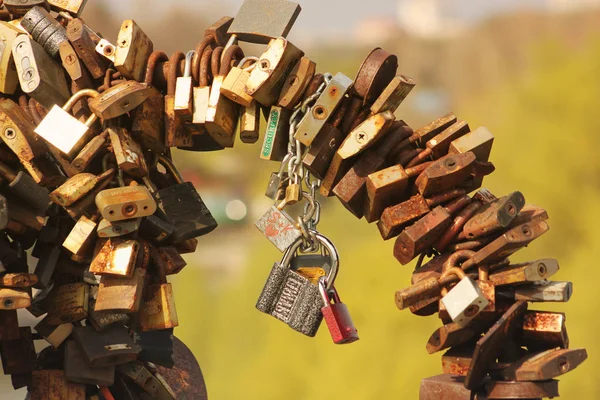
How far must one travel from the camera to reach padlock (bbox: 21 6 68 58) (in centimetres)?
140

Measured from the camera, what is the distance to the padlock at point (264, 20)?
135 cm

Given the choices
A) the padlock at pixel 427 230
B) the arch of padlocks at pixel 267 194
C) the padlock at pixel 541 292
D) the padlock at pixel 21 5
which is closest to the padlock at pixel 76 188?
the arch of padlocks at pixel 267 194

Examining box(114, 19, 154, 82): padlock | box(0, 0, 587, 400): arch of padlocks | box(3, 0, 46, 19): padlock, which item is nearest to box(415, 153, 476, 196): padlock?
box(0, 0, 587, 400): arch of padlocks

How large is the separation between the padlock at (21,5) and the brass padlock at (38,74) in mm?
Answer: 84

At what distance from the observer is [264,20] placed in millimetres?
1366

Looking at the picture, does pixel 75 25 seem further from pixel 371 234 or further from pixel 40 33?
A: pixel 371 234

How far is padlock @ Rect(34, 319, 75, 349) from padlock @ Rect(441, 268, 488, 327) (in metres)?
0.65

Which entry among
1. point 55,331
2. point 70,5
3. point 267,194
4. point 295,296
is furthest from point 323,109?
point 55,331

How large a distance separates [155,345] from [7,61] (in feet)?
1.66

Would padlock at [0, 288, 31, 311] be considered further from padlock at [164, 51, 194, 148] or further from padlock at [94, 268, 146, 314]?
padlock at [164, 51, 194, 148]

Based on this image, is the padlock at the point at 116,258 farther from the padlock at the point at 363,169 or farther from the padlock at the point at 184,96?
the padlock at the point at 363,169

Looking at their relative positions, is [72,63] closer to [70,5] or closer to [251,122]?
[70,5]

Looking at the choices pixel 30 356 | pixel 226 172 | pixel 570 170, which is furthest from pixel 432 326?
pixel 226 172

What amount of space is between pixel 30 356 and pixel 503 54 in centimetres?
1063
